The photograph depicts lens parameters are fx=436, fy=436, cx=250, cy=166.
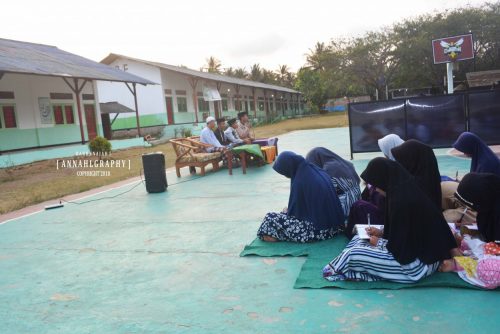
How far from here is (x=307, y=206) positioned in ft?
13.1

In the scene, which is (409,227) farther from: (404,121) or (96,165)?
(96,165)

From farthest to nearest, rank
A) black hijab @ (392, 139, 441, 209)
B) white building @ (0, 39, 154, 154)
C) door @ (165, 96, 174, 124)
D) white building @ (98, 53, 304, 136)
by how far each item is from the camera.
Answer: door @ (165, 96, 174, 124) < white building @ (98, 53, 304, 136) < white building @ (0, 39, 154, 154) < black hijab @ (392, 139, 441, 209)

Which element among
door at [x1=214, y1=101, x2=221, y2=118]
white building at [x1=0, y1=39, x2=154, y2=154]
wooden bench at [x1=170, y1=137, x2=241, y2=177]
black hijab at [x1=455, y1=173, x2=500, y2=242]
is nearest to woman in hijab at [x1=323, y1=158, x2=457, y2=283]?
black hijab at [x1=455, y1=173, x2=500, y2=242]

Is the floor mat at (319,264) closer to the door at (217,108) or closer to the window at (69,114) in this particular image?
the window at (69,114)

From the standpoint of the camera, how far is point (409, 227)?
9.50 ft

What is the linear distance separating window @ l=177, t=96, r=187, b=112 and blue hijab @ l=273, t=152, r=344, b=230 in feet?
82.9

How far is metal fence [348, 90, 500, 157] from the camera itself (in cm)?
809

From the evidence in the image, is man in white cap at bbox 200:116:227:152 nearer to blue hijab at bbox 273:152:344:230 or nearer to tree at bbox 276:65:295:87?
blue hijab at bbox 273:152:344:230

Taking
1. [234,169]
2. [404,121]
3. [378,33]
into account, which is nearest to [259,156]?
[234,169]

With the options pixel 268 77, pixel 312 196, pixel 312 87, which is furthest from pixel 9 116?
pixel 268 77

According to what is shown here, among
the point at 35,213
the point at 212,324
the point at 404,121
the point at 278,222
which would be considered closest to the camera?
the point at 212,324

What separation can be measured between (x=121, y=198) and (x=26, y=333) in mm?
4646

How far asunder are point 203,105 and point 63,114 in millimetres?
12934

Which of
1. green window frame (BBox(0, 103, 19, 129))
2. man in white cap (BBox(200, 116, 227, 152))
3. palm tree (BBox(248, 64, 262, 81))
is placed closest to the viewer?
man in white cap (BBox(200, 116, 227, 152))
